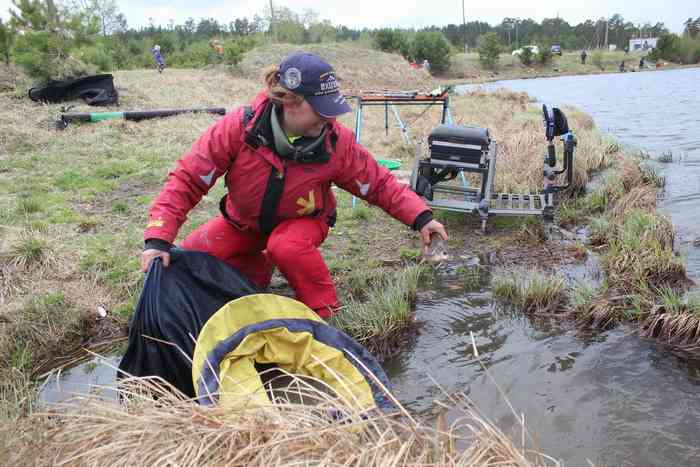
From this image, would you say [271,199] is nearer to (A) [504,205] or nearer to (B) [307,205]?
(B) [307,205]

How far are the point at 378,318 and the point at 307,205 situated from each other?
2.67ft

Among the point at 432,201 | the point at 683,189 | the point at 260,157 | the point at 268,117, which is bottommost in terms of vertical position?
the point at 683,189

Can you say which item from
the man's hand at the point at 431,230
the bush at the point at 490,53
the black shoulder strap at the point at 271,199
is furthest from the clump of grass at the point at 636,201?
the bush at the point at 490,53

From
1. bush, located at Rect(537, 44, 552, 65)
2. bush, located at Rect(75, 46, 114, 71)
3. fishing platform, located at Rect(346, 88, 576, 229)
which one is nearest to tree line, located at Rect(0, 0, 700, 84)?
bush, located at Rect(75, 46, 114, 71)

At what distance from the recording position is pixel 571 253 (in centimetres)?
502

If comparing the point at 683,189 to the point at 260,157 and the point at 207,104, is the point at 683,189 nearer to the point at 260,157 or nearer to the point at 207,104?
the point at 260,157

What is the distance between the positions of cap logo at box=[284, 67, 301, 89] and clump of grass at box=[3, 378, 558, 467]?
169 centimetres

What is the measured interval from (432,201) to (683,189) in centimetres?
404

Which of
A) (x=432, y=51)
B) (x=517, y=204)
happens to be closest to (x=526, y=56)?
(x=432, y=51)

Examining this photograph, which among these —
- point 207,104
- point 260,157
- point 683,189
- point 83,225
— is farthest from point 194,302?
point 207,104

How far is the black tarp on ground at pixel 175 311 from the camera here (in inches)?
117

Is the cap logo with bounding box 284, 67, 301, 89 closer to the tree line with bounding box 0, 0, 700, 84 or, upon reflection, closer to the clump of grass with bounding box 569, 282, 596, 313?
the clump of grass with bounding box 569, 282, 596, 313

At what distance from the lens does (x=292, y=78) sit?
3.10 metres

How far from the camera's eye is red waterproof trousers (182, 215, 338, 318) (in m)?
3.54
